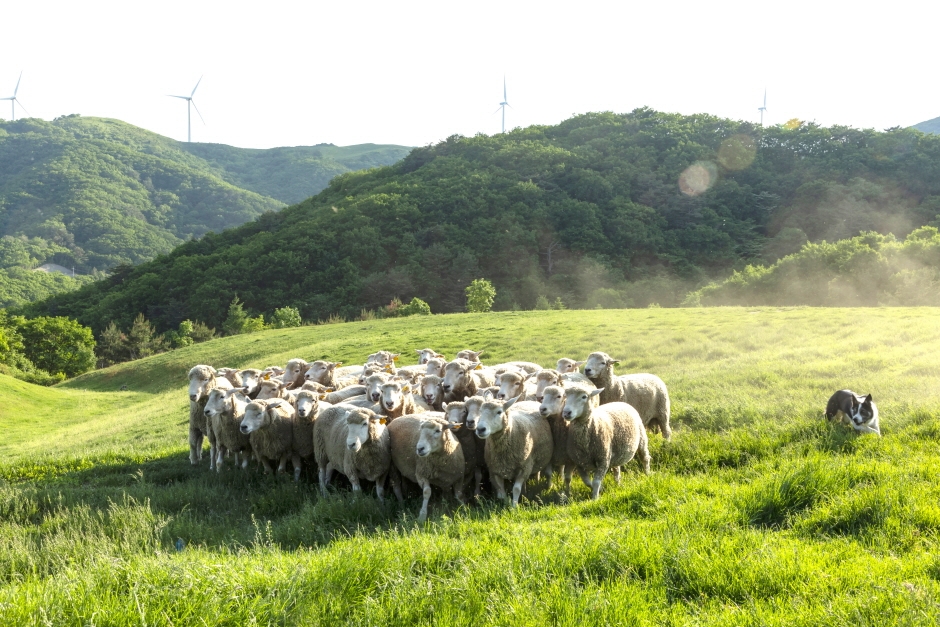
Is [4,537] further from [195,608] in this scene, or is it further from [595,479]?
[595,479]

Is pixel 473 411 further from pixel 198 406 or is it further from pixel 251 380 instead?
pixel 251 380

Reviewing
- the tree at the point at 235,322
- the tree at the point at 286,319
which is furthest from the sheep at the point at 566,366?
the tree at the point at 235,322

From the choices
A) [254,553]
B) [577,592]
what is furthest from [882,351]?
[254,553]

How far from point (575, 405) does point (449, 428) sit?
149 centimetres

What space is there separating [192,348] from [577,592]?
123ft

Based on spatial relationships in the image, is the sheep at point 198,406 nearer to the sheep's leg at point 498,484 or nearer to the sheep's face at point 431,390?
the sheep's face at point 431,390

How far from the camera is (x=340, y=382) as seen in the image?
1309 centimetres

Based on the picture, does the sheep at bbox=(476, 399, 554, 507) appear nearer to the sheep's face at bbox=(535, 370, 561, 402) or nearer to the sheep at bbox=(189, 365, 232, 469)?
the sheep's face at bbox=(535, 370, 561, 402)

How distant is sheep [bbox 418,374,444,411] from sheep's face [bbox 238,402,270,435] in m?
2.47

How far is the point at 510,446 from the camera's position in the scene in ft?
23.6

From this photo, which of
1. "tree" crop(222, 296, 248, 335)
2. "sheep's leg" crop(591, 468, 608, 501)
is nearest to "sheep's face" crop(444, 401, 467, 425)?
"sheep's leg" crop(591, 468, 608, 501)

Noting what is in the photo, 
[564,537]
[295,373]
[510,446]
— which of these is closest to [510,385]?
[510,446]

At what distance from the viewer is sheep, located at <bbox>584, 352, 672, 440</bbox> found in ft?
31.0

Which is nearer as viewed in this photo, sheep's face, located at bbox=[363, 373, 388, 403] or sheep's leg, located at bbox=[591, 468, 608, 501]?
sheep's leg, located at bbox=[591, 468, 608, 501]
